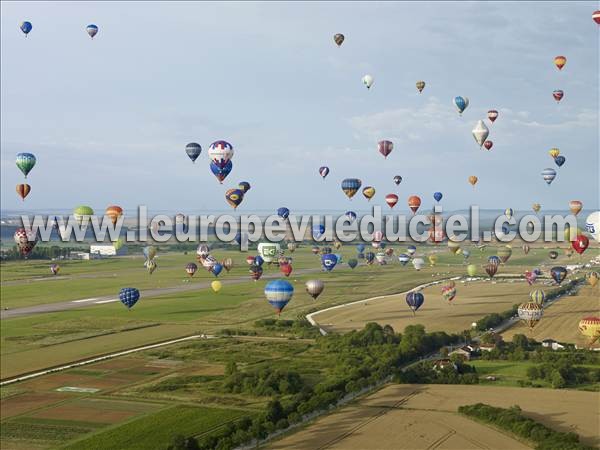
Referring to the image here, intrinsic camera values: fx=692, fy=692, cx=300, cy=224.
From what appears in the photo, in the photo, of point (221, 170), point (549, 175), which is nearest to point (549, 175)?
point (549, 175)

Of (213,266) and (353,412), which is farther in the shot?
(213,266)

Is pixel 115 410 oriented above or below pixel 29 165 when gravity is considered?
below

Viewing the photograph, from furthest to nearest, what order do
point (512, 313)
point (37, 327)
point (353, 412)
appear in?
point (512, 313) → point (37, 327) → point (353, 412)

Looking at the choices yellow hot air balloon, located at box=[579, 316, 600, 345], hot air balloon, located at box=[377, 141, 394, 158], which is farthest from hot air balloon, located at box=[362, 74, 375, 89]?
yellow hot air balloon, located at box=[579, 316, 600, 345]

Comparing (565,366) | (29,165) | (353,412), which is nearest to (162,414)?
(353,412)

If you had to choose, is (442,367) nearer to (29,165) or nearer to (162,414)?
(162,414)

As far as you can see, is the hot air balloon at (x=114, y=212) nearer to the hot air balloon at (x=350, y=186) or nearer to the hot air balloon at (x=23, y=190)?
the hot air balloon at (x=23, y=190)
